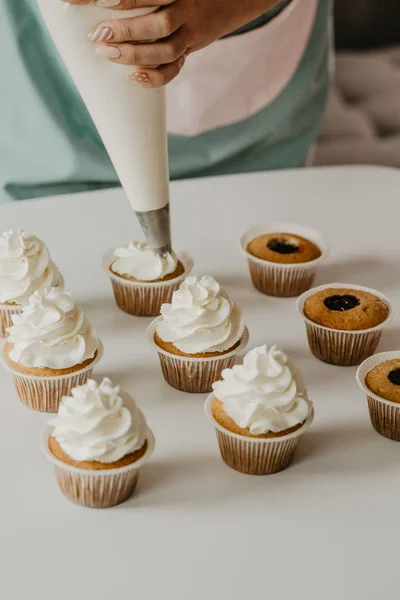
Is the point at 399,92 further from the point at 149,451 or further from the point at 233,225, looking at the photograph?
the point at 149,451

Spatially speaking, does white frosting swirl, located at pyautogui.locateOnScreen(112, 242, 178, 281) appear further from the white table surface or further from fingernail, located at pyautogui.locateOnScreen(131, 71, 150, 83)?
fingernail, located at pyautogui.locateOnScreen(131, 71, 150, 83)

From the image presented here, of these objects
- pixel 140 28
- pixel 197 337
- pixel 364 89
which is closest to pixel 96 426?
pixel 197 337

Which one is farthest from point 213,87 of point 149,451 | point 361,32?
point 361,32

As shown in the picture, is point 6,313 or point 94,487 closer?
point 94,487

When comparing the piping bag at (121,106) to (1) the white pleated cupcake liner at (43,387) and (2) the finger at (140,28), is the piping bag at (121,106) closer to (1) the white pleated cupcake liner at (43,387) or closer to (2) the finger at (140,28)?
(2) the finger at (140,28)

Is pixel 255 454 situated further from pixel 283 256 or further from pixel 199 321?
pixel 283 256

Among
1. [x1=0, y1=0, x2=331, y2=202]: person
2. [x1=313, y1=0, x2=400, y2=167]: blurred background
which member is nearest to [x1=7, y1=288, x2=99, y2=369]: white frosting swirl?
[x1=0, y1=0, x2=331, y2=202]: person

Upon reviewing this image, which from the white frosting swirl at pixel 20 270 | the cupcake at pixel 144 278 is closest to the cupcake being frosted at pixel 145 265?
the cupcake at pixel 144 278
